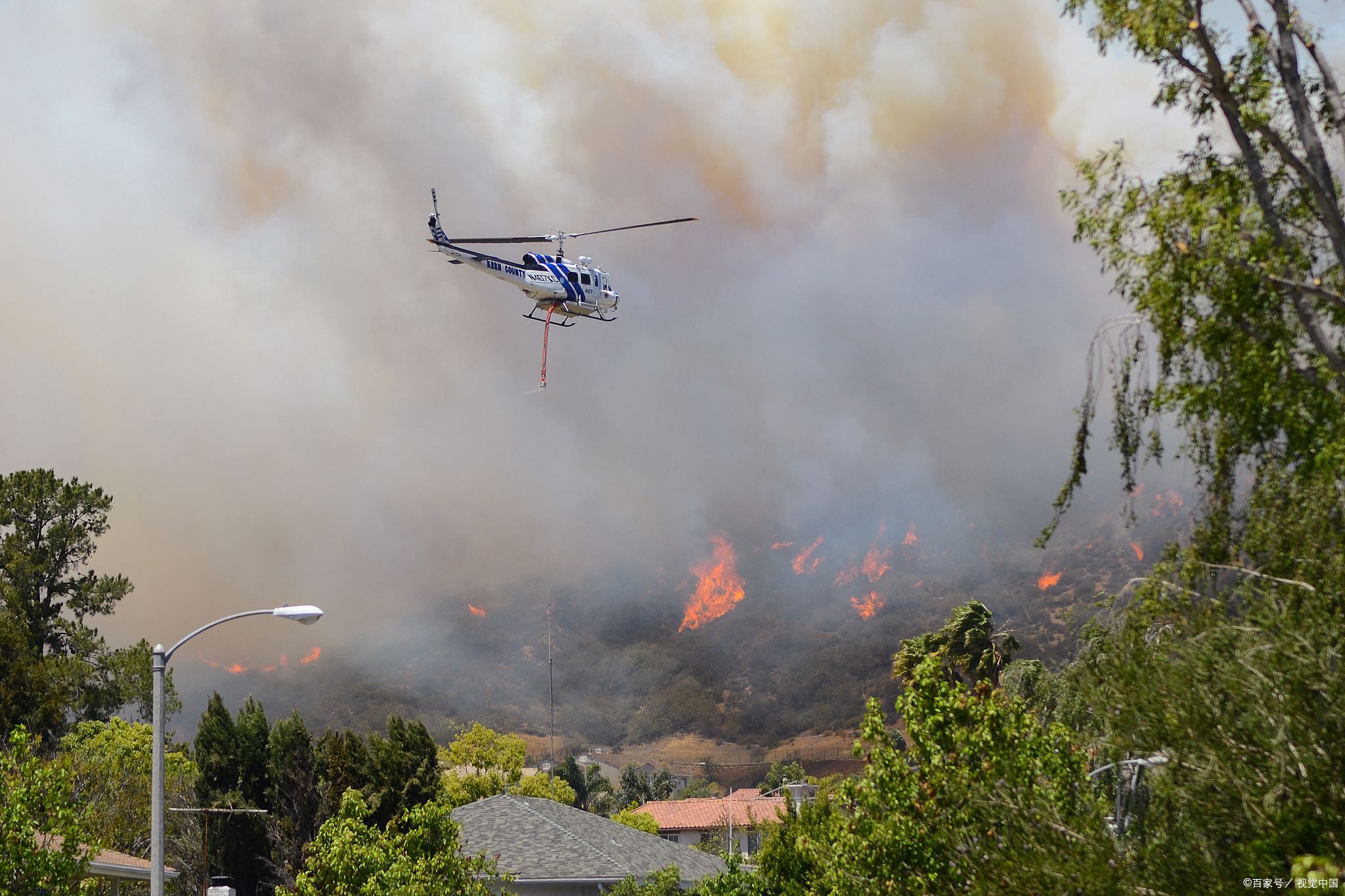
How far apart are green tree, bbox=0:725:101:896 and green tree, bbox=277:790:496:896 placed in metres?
5.15

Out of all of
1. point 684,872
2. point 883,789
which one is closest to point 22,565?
point 684,872

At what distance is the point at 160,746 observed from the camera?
57.8 feet

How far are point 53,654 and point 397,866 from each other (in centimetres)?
5870

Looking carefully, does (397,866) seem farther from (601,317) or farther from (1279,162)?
(601,317)

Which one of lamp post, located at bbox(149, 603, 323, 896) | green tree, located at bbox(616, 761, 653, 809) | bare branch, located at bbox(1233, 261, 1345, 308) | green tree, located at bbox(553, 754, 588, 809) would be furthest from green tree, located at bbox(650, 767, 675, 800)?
bare branch, located at bbox(1233, 261, 1345, 308)

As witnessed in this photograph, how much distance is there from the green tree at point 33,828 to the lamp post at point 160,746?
3.96 m

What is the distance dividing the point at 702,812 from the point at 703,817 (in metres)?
2.20

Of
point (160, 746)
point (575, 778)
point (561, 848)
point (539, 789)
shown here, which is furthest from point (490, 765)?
point (160, 746)

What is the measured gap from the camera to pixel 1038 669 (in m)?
52.7

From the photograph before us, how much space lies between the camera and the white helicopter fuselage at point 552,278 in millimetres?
51009

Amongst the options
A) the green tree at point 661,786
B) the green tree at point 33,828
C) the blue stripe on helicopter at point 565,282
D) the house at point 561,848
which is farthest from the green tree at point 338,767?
the green tree at point 661,786

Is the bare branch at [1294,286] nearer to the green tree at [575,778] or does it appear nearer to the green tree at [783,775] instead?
the green tree at [783,775]

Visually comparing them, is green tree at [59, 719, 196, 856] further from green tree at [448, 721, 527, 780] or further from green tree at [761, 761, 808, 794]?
green tree at [761, 761, 808, 794]

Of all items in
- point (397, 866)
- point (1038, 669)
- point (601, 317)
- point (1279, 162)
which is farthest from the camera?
point (601, 317)
